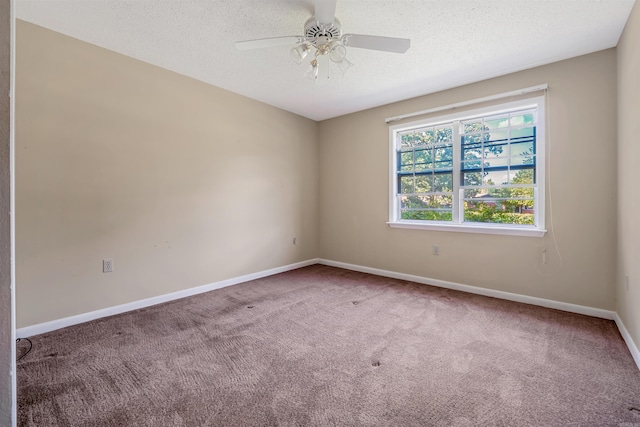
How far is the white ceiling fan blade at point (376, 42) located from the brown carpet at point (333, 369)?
7.24 ft

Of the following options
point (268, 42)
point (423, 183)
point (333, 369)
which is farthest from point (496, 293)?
point (268, 42)

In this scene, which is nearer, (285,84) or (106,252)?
(106,252)

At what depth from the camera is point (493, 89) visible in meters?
3.18

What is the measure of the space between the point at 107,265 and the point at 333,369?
231 cm

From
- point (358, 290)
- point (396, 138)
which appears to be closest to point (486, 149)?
point (396, 138)

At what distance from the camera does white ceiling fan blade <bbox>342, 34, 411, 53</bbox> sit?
1986 millimetres

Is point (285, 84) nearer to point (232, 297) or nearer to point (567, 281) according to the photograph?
point (232, 297)

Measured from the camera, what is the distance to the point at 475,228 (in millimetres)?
3316

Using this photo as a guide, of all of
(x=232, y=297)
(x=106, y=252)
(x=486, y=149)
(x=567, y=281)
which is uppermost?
(x=486, y=149)

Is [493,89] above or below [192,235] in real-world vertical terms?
above

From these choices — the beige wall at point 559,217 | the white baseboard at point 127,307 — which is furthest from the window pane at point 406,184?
the white baseboard at point 127,307

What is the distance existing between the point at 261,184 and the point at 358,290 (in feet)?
6.48

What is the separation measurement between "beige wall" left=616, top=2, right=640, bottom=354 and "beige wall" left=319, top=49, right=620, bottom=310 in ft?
0.47

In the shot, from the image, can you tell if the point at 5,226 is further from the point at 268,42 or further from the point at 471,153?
the point at 471,153
